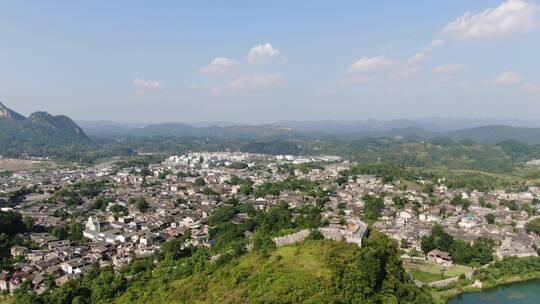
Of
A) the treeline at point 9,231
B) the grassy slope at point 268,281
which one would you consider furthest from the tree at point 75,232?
the grassy slope at point 268,281

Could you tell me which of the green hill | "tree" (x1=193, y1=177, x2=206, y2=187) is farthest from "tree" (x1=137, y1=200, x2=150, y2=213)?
the green hill

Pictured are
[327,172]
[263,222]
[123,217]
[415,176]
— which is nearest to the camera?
[263,222]

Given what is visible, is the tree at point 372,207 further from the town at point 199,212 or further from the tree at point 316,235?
the tree at point 316,235

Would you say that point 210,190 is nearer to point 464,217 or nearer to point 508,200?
point 464,217

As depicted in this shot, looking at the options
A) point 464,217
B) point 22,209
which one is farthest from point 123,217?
point 464,217

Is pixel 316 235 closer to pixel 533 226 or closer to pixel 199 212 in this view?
pixel 199 212

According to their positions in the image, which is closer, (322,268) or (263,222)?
(322,268)

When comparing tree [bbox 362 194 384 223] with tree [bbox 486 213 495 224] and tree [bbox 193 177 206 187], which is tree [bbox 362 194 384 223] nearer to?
tree [bbox 486 213 495 224]
